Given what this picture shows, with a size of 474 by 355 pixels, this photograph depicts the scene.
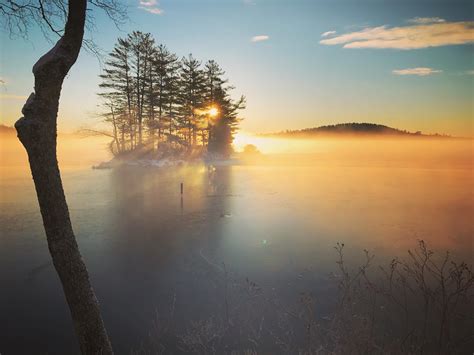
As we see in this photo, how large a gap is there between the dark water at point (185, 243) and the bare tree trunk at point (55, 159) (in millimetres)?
2827

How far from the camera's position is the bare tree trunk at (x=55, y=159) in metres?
3.65

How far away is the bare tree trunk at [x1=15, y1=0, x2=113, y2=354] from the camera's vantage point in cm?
365

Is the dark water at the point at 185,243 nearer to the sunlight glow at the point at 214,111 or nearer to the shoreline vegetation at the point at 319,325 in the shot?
the shoreline vegetation at the point at 319,325

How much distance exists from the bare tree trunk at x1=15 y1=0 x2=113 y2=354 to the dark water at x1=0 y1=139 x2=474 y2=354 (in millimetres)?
2827

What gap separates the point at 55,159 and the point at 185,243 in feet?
29.5

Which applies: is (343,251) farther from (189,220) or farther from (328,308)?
(189,220)

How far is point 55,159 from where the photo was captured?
3840 millimetres

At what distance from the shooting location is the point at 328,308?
7410 millimetres

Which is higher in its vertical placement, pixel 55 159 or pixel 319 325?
pixel 55 159

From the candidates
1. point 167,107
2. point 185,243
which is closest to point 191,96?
point 167,107

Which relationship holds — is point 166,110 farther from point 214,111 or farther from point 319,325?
point 319,325

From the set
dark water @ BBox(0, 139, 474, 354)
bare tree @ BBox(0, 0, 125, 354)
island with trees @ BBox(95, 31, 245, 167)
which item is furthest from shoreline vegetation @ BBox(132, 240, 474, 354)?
island with trees @ BBox(95, 31, 245, 167)

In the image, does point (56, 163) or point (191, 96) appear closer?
point (56, 163)

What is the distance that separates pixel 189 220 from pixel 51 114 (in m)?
12.6
